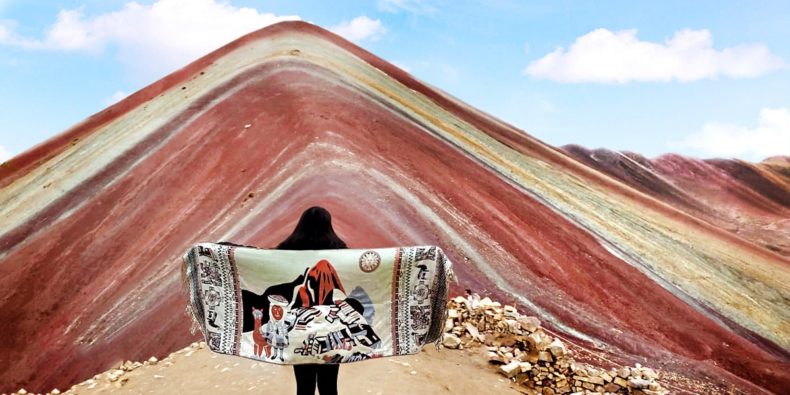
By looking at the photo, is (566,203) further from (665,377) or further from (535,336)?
(535,336)

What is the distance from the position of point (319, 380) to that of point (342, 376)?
1.55 m

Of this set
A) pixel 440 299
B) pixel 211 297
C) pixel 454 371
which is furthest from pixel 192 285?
pixel 454 371

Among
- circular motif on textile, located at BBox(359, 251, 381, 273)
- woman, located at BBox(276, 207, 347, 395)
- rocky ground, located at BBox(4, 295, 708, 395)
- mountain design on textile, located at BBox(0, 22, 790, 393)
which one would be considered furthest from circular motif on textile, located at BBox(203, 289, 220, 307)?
rocky ground, located at BBox(4, 295, 708, 395)

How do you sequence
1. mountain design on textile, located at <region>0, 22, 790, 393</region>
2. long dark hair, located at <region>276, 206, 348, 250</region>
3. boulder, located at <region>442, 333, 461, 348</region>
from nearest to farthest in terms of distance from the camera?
long dark hair, located at <region>276, 206, 348, 250</region>, boulder, located at <region>442, 333, 461, 348</region>, mountain design on textile, located at <region>0, 22, 790, 393</region>

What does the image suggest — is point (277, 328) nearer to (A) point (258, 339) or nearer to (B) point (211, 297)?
(A) point (258, 339)

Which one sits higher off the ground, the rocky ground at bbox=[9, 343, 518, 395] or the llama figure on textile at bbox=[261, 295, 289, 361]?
the llama figure on textile at bbox=[261, 295, 289, 361]

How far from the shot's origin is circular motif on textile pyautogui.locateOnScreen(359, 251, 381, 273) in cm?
351

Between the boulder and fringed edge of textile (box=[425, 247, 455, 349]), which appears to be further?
the boulder

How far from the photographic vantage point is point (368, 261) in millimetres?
3525

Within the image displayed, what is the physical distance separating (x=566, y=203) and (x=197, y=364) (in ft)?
29.9

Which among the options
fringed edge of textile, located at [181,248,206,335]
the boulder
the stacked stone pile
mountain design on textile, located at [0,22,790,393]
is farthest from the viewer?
mountain design on textile, located at [0,22,790,393]

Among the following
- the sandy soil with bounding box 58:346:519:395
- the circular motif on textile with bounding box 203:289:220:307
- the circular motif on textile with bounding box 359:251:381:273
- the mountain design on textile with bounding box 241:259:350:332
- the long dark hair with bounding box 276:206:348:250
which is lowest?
the sandy soil with bounding box 58:346:519:395

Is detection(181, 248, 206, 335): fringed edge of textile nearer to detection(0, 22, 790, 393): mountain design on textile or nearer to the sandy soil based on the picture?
detection(0, 22, 790, 393): mountain design on textile

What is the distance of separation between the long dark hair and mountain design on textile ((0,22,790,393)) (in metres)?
0.21
